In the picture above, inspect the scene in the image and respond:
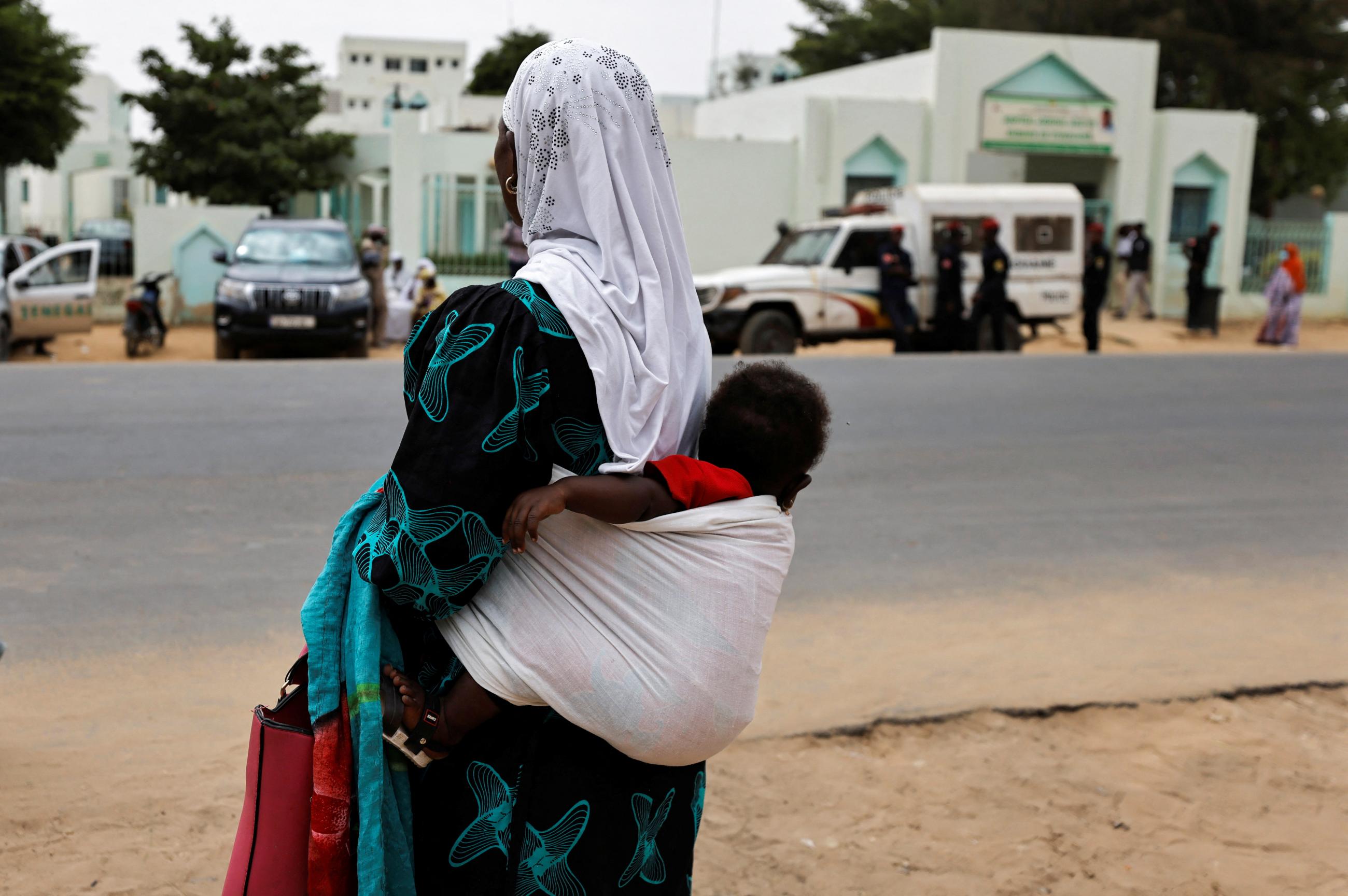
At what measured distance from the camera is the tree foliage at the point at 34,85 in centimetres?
2070

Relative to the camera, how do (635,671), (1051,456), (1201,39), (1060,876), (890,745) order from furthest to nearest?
(1201,39) → (1051,456) → (890,745) → (1060,876) → (635,671)

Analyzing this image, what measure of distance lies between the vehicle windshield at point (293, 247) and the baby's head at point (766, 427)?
534 inches

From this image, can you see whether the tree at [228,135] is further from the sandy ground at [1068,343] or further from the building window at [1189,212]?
the building window at [1189,212]

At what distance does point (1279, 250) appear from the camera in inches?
928

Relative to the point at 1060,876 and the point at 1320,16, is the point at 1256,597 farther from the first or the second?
the point at 1320,16

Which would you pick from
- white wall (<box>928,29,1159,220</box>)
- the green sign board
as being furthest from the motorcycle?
the green sign board

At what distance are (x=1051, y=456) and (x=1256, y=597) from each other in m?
2.65

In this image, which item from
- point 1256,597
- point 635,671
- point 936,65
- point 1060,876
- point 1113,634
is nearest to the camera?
point 635,671

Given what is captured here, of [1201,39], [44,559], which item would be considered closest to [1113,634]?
[44,559]

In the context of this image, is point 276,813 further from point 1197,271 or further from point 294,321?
point 1197,271

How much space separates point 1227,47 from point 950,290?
57.3ft

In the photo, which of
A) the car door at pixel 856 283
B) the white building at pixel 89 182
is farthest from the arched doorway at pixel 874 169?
the white building at pixel 89 182

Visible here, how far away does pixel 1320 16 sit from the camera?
91.5 ft

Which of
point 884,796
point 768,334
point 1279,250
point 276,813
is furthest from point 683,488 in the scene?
point 1279,250
